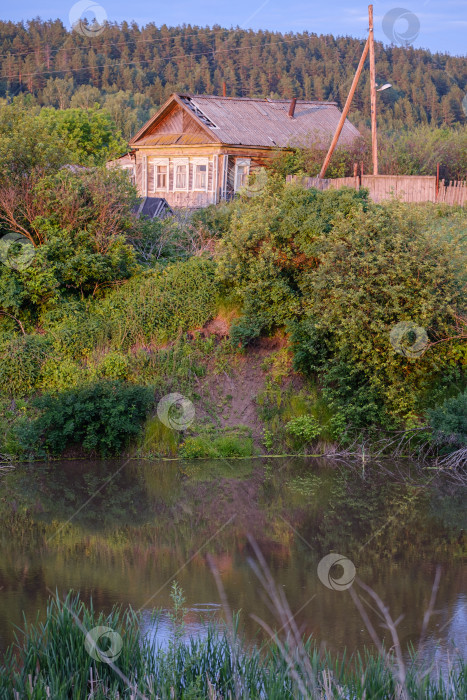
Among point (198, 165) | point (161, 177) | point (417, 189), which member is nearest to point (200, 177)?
point (198, 165)

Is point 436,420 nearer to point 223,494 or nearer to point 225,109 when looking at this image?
point 223,494

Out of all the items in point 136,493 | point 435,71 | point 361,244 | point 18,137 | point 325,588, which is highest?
point 435,71

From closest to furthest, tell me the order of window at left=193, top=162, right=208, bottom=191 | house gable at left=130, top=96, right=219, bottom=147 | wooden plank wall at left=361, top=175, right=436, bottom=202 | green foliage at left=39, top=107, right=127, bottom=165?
1. wooden plank wall at left=361, top=175, right=436, bottom=202
2. house gable at left=130, top=96, right=219, bottom=147
3. window at left=193, top=162, right=208, bottom=191
4. green foliage at left=39, top=107, right=127, bottom=165

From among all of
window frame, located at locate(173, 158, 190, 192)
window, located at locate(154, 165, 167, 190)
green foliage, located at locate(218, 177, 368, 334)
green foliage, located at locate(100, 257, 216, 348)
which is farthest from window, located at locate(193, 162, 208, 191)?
green foliage, located at locate(218, 177, 368, 334)

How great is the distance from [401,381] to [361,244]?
2.93m

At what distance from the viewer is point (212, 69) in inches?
2827

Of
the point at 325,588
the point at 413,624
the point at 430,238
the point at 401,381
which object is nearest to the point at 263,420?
the point at 401,381

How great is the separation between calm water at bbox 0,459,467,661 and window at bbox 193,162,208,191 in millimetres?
21685

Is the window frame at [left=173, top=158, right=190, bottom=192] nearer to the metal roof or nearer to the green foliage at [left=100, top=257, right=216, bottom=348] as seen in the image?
the metal roof

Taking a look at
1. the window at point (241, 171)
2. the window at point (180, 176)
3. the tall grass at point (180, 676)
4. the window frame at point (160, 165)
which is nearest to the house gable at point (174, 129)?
the window frame at point (160, 165)

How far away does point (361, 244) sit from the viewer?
1603 centimetres

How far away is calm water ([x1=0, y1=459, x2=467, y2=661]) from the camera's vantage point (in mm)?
8352

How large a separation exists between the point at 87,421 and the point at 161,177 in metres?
23.2

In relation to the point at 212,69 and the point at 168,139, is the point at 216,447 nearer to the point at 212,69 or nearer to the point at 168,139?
the point at 168,139
